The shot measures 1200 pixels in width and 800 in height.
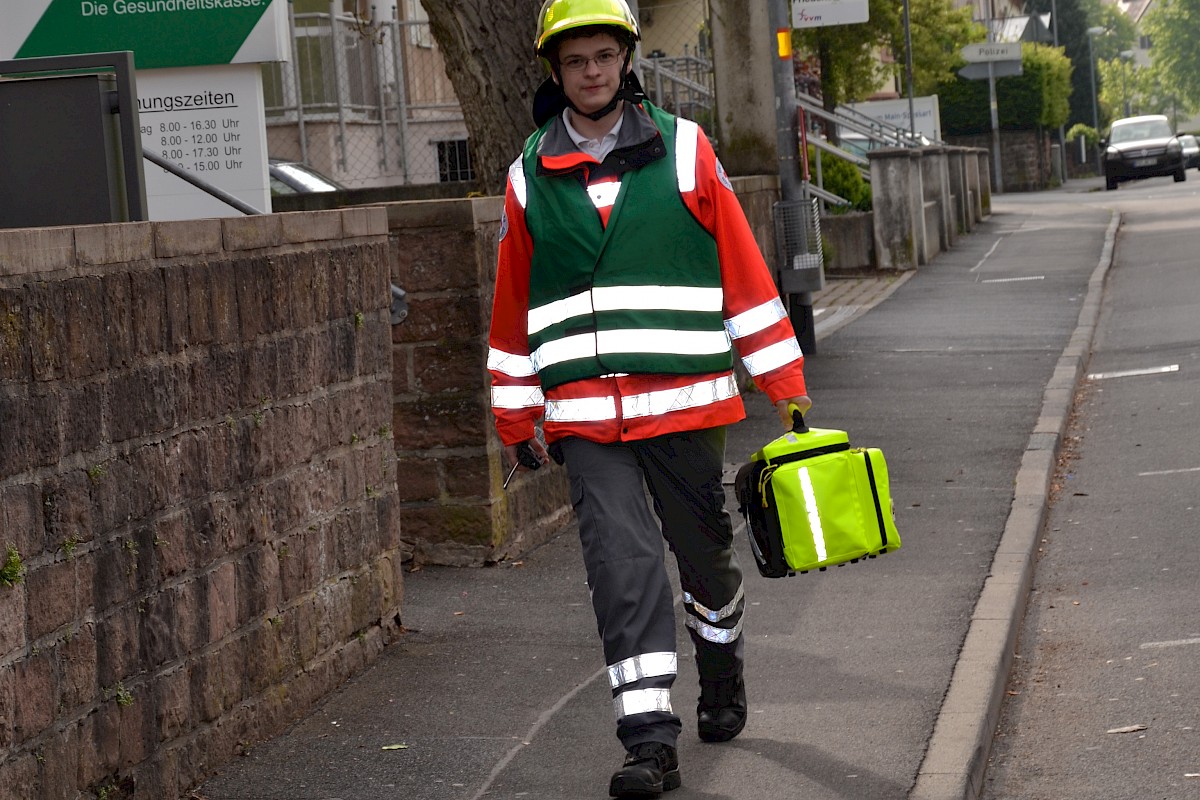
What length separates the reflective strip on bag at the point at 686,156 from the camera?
473 cm

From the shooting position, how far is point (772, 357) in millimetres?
4828

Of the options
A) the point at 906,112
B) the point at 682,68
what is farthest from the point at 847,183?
the point at 906,112

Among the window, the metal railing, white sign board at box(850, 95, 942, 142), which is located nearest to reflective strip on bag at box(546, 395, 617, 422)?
the metal railing

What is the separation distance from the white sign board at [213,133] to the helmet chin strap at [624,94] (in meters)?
3.82

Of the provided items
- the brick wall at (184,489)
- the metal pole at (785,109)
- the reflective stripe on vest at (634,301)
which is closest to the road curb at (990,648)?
the reflective stripe on vest at (634,301)

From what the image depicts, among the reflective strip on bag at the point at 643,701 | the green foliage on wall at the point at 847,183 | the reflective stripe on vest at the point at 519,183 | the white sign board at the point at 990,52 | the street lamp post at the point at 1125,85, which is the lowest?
the reflective strip on bag at the point at 643,701

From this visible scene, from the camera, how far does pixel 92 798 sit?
14.2ft

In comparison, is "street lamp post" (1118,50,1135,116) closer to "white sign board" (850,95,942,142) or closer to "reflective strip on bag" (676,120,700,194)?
"white sign board" (850,95,942,142)

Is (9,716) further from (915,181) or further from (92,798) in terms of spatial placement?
(915,181)

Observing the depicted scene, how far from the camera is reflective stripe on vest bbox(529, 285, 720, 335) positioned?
15.4 ft

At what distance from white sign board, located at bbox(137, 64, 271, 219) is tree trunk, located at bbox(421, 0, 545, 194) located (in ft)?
4.12

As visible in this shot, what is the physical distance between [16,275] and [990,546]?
15.8ft

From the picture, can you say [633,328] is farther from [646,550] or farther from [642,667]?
[642,667]

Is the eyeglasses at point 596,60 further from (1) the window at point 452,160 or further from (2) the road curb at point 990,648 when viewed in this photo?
(1) the window at point 452,160
